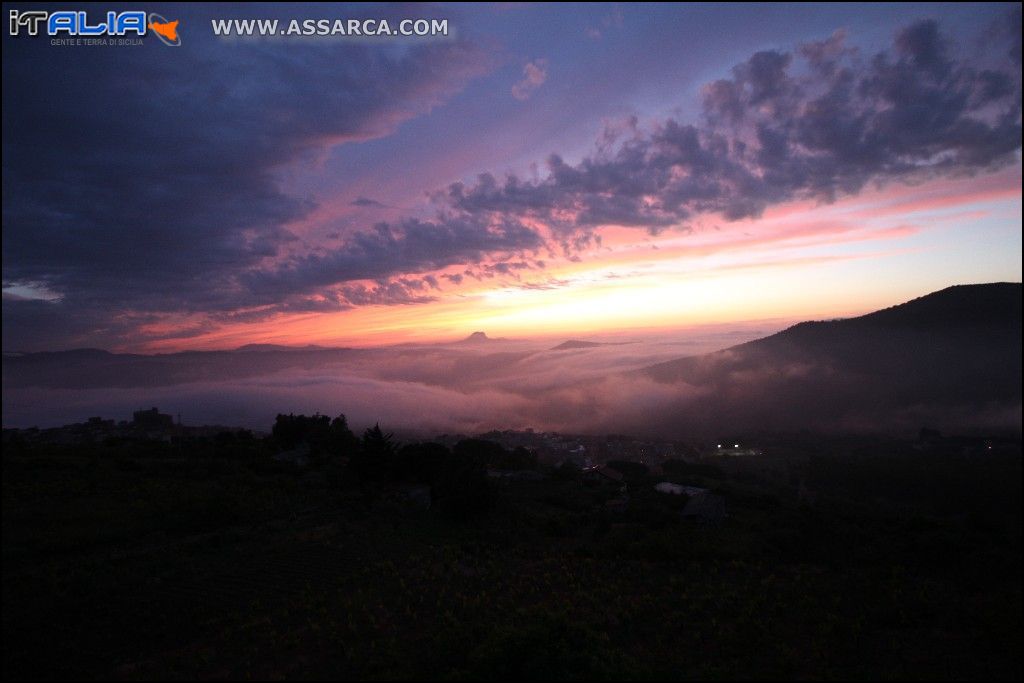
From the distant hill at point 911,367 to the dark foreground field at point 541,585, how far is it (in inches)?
25.3

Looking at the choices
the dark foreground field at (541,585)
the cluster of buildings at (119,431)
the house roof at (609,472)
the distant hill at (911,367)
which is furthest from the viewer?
the cluster of buildings at (119,431)

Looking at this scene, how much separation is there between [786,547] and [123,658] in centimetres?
1681

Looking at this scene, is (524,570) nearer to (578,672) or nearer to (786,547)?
(578,672)

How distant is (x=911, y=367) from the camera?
8.24 m

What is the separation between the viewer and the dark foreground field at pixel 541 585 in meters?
7.19

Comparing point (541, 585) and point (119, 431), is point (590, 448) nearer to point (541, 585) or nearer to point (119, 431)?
point (541, 585)

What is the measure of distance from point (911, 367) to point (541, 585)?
949cm

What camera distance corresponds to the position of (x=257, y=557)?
14383 millimetres

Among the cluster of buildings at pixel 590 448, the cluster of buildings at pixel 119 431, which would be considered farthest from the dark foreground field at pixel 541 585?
the cluster of buildings at pixel 119 431

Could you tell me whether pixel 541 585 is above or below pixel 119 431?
below

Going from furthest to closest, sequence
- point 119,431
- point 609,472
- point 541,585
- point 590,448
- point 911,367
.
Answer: point 119,431 → point 590,448 → point 609,472 → point 541,585 → point 911,367

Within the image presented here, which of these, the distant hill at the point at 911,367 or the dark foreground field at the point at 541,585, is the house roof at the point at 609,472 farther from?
the distant hill at the point at 911,367

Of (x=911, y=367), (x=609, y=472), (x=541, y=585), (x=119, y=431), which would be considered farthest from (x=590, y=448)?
(x=119, y=431)

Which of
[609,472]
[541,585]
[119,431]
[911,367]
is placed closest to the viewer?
[911,367]
